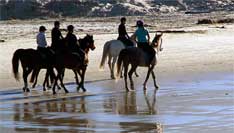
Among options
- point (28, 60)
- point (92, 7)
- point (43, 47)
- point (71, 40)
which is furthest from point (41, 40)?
point (92, 7)

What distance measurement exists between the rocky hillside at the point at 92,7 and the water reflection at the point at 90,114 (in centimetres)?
5474

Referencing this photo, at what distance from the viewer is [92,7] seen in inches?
2955

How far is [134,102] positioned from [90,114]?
2.31 metres

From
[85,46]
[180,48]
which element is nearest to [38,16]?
[180,48]

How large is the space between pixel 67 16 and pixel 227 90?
54.5 meters

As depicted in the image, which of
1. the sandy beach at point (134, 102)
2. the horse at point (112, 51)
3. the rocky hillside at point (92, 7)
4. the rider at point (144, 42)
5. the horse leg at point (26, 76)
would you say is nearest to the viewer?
the sandy beach at point (134, 102)

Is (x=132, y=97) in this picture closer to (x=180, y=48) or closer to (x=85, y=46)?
(x=85, y=46)

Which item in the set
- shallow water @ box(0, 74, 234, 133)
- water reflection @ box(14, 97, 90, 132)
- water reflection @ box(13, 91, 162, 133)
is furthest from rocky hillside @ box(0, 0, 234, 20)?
water reflection @ box(14, 97, 90, 132)

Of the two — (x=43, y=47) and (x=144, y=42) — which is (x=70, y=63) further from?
(x=144, y=42)

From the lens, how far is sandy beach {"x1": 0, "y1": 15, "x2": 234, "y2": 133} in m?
12.8

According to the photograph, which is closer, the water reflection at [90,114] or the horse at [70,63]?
the water reflection at [90,114]

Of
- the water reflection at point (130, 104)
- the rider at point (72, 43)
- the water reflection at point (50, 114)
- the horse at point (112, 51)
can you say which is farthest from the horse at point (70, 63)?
the horse at point (112, 51)

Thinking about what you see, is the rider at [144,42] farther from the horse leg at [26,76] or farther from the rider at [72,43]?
the horse leg at [26,76]

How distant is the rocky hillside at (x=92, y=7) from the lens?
7281 cm
